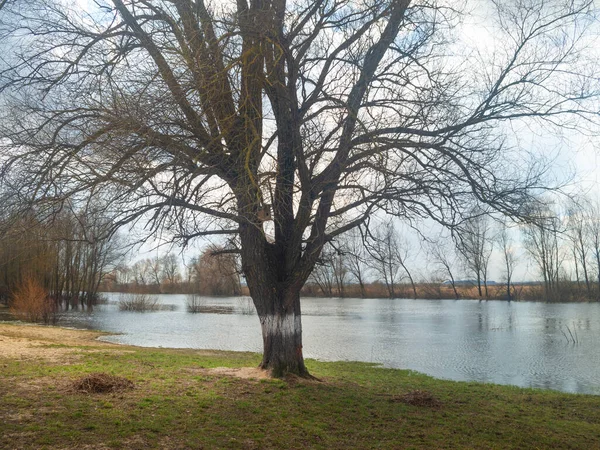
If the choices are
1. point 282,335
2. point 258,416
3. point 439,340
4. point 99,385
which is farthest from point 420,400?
point 439,340

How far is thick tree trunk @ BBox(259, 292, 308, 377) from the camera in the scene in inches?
340

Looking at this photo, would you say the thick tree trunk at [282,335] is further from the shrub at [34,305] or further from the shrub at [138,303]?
the shrub at [138,303]

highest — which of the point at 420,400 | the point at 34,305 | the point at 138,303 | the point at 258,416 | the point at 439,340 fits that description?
the point at 34,305

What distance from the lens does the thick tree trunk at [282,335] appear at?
340 inches

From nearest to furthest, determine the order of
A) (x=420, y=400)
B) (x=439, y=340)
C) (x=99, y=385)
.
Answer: (x=99, y=385)
(x=420, y=400)
(x=439, y=340)

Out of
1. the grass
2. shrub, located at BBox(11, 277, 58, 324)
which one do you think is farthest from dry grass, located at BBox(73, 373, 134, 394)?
shrub, located at BBox(11, 277, 58, 324)

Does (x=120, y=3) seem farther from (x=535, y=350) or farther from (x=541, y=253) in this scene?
(x=541, y=253)

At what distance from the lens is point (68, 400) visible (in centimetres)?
634

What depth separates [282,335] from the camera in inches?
344

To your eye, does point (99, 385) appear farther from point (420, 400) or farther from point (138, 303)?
point (138, 303)

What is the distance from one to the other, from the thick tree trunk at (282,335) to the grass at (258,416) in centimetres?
38

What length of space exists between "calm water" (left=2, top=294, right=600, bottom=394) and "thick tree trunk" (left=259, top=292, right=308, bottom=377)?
7.02m

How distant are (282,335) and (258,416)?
244 centimetres

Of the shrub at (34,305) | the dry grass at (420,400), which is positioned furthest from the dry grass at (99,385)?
the shrub at (34,305)
